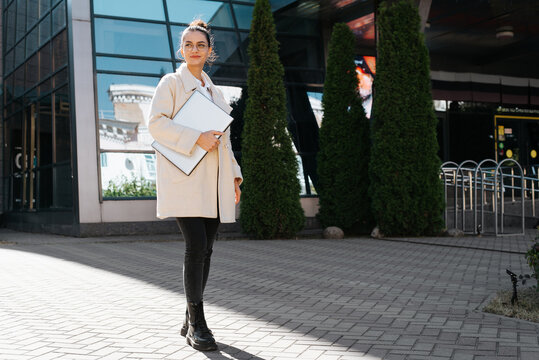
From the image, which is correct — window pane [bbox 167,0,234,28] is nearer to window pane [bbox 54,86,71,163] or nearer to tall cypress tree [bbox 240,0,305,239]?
tall cypress tree [bbox 240,0,305,239]

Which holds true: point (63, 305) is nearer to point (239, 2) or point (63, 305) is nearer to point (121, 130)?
point (121, 130)

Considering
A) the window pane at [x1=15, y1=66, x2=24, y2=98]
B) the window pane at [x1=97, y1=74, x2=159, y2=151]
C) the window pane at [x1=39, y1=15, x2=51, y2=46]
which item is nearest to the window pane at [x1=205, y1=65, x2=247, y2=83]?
the window pane at [x1=97, y1=74, x2=159, y2=151]

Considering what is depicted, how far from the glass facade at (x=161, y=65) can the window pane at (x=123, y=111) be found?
0.02 metres

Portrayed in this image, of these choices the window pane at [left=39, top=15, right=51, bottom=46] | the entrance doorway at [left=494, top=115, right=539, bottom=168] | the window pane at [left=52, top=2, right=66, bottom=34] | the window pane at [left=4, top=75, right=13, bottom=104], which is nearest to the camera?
the window pane at [left=52, top=2, right=66, bottom=34]

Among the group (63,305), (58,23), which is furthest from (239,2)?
(63,305)

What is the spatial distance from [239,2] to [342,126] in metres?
4.89

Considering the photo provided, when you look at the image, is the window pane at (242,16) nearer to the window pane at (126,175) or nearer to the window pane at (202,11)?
the window pane at (202,11)

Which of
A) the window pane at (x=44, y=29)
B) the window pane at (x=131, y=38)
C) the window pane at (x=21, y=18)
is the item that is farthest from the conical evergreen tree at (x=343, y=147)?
the window pane at (x=21, y=18)

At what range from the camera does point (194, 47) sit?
3.83 m

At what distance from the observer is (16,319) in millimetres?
4570

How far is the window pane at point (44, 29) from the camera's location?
48.1 feet

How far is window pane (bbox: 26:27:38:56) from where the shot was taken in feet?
51.6

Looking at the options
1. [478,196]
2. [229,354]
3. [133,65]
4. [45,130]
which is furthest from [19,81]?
[229,354]

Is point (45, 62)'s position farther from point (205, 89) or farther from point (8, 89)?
point (205, 89)
